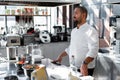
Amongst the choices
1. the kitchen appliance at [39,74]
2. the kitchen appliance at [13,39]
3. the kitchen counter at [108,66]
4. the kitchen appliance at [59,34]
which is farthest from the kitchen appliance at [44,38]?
the kitchen appliance at [39,74]

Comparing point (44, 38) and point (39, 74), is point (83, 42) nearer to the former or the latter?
point (39, 74)

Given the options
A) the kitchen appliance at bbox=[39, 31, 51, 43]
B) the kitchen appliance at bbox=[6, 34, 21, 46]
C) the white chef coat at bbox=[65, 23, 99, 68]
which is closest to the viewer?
the white chef coat at bbox=[65, 23, 99, 68]

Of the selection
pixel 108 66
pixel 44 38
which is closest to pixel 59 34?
pixel 44 38

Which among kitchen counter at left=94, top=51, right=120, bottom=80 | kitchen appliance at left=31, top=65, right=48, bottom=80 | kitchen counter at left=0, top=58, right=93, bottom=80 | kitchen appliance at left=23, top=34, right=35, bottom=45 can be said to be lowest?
kitchen counter at left=94, top=51, right=120, bottom=80

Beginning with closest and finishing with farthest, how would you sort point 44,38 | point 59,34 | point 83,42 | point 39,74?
point 39,74
point 83,42
point 44,38
point 59,34

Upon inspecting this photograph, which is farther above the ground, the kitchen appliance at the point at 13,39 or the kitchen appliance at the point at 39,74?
the kitchen appliance at the point at 13,39

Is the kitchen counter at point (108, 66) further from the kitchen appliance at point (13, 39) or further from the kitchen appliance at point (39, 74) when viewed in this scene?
the kitchen appliance at point (39, 74)

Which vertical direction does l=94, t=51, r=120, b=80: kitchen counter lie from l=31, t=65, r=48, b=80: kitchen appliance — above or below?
below

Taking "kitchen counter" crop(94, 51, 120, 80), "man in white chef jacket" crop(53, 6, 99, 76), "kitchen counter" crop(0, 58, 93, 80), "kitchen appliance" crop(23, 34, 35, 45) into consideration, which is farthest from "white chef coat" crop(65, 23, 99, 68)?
"kitchen appliance" crop(23, 34, 35, 45)

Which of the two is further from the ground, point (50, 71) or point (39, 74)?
point (39, 74)

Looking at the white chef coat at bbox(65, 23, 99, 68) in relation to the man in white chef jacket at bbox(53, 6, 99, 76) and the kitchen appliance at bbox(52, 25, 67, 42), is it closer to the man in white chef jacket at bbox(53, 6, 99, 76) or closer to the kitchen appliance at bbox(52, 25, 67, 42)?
the man in white chef jacket at bbox(53, 6, 99, 76)

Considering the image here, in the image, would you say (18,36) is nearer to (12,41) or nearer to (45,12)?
(12,41)

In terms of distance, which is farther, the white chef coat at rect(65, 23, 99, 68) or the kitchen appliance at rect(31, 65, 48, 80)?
the white chef coat at rect(65, 23, 99, 68)

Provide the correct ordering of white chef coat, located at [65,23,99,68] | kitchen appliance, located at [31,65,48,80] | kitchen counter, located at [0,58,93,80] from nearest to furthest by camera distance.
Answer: kitchen appliance, located at [31,65,48,80]
kitchen counter, located at [0,58,93,80]
white chef coat, located at [65,23,99,68]
